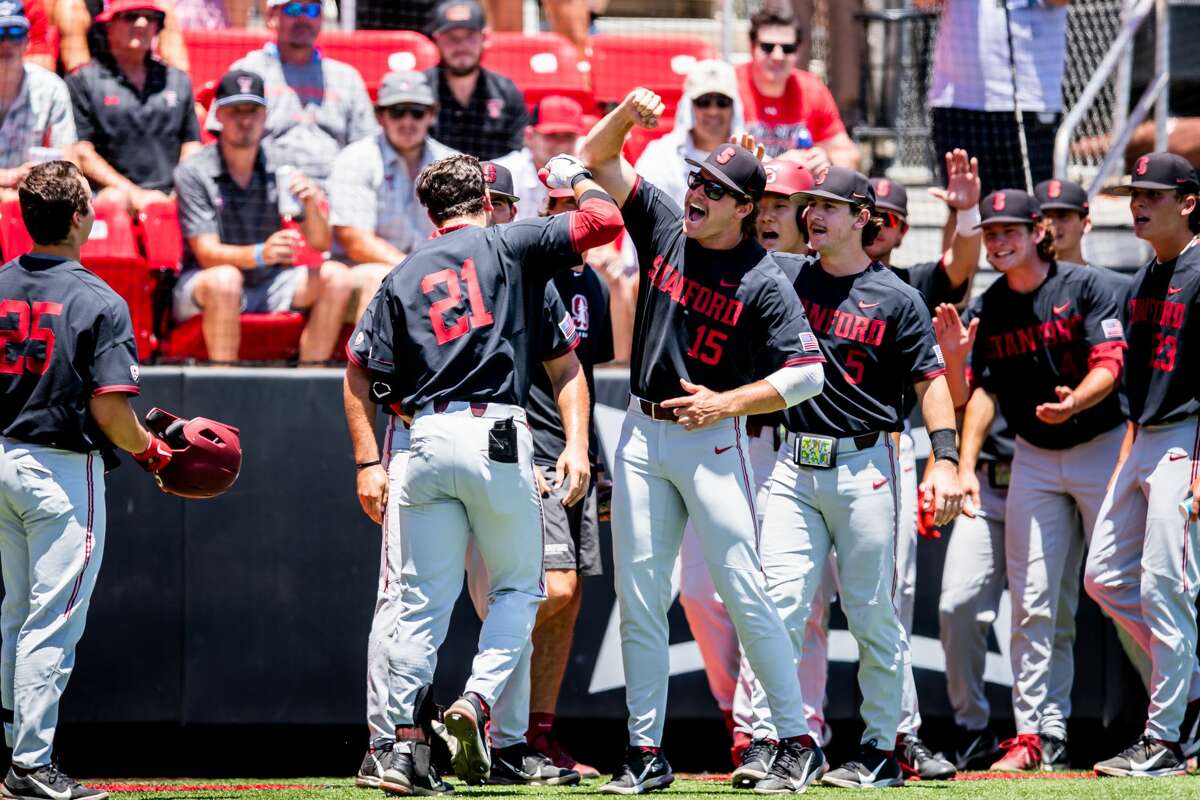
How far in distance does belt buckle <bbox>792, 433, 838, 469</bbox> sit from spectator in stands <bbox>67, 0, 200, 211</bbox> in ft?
11.8

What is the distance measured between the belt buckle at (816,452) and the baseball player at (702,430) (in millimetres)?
337

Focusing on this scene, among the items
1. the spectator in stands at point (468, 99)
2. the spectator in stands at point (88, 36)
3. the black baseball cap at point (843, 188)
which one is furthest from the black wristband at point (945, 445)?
the spectator in stands at point (88, 36)

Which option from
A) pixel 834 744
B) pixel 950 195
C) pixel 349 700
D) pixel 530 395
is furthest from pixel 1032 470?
pixel 349 700

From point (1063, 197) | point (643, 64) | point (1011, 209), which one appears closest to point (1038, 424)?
point (1011, 209)

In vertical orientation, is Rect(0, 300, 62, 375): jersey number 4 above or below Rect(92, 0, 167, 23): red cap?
below

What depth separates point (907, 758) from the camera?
6262 mm

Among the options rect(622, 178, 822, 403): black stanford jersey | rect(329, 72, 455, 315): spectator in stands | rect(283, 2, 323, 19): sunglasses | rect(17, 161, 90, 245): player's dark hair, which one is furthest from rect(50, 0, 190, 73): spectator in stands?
rect(622, 178, 822, 403): black stanford jersey

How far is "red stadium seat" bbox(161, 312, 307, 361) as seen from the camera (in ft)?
23.7

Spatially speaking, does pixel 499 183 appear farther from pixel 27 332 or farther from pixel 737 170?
pixel 27 332

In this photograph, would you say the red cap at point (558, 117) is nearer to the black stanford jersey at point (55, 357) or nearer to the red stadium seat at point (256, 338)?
the red stadium seat at point (256, 338)

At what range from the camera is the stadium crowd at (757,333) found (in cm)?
527

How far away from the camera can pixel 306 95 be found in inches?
317

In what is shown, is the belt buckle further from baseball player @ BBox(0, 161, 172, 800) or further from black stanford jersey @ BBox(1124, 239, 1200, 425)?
baseball player @ BBox(0, 161, 172, 800)

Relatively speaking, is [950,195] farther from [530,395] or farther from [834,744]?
[834,744]
